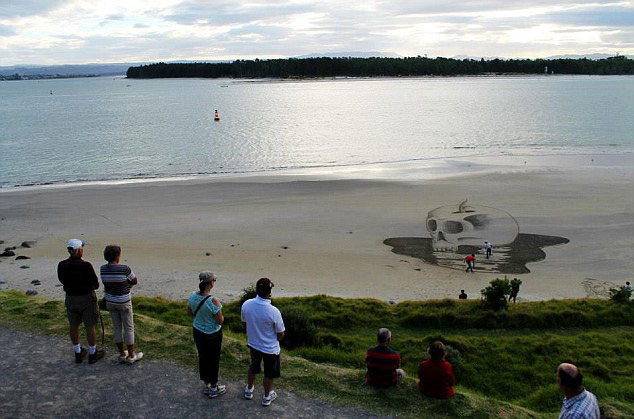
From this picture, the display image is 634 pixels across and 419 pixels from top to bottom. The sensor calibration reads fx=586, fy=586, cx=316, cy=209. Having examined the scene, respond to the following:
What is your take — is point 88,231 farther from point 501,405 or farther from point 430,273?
point 501,405

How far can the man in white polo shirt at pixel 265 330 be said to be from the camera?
7195 millimetres

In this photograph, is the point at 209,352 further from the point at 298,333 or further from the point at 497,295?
the point at 497,295

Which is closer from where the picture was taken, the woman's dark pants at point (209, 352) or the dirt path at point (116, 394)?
the dirt path at point (116, 394)

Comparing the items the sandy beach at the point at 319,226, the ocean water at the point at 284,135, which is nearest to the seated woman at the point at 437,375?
the sandy beach at the point at 319,226

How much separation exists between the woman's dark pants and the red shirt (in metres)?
2.73

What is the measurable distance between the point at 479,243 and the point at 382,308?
10.3 meters

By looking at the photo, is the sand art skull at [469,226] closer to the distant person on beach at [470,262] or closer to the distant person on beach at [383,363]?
the distant person on beach at [470,262]

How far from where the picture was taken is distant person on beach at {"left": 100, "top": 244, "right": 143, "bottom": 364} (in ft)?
26.4

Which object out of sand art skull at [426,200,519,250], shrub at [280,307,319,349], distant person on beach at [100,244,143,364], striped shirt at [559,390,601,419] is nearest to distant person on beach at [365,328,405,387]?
striped shirt at [559,390,601,419]

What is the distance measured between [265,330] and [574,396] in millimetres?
3565

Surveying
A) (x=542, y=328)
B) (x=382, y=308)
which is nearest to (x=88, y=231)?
(x=382, y=308)

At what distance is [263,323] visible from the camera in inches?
287

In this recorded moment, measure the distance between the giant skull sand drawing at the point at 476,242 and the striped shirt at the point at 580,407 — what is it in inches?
610

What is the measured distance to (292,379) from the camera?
27.8ft
